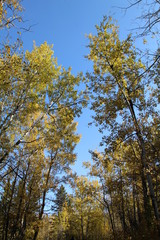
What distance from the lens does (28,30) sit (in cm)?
356

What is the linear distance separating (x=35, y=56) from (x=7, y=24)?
406 cm

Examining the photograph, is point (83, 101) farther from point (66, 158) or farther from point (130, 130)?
point (66, 158)

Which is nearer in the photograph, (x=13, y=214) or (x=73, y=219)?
(x=13, y=214)

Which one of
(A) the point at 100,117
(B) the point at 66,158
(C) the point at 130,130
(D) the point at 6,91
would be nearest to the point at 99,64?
(A) the point at 100,117

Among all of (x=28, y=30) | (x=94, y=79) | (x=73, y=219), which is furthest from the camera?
(x=73, y=219)

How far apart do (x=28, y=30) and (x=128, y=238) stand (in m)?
11.1

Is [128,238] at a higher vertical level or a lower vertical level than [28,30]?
lower

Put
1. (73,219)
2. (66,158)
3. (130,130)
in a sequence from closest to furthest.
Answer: (130,130) → (66,158) → (73,219)

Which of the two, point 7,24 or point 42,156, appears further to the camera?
point 42,156

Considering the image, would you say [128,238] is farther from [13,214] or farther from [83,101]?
[83,101]

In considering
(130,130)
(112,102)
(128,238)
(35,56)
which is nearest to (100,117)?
(112,102)

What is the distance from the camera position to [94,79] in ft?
27.7

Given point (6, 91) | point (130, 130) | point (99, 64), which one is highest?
point (99, 64)

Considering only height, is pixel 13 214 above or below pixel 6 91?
below
